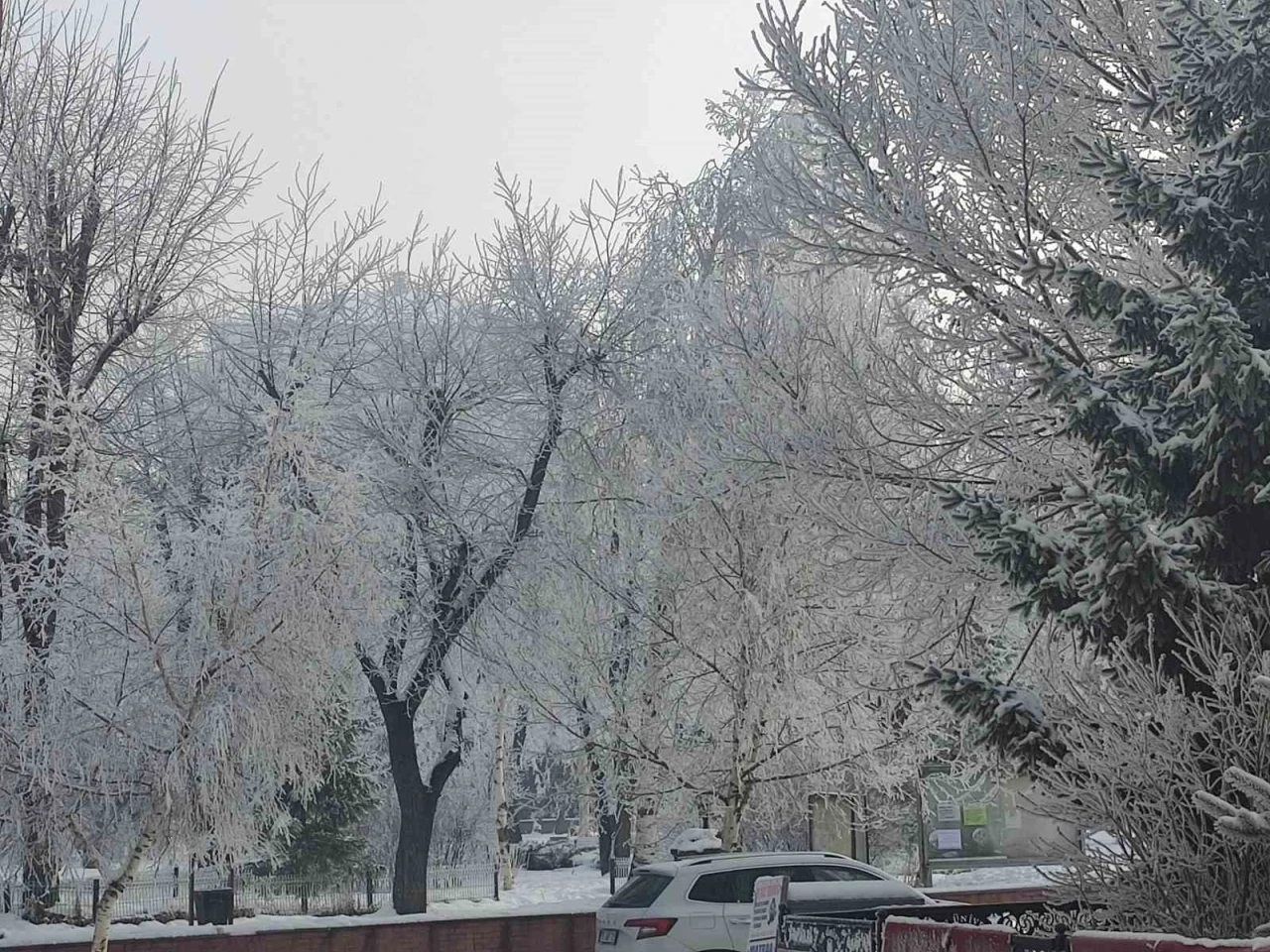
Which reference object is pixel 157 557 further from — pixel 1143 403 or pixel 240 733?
pixel 1143 403

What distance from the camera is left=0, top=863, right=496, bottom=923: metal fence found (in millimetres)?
19891

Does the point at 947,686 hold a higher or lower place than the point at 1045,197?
lower

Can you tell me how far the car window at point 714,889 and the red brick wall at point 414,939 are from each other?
15.1ft

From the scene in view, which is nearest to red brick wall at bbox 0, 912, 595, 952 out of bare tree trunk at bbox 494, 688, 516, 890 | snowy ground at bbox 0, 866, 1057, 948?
snowy ground at bbox 0, 866, 1057, 948

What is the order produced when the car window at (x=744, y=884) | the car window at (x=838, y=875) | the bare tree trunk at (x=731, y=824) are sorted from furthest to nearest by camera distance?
the bare tree trunk at (x=731, y=824) < the car window at (x=838, y=875) < the car window at (x=744, y=884)

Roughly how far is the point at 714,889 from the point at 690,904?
30cm

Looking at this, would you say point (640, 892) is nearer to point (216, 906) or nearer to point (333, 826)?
point (216, 906)

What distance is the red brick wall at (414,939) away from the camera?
1446cm

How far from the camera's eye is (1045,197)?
995 centimetres

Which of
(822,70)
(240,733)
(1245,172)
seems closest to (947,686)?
(1245,172)

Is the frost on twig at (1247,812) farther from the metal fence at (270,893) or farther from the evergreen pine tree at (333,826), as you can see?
the evergreen pine tree at (333,826)

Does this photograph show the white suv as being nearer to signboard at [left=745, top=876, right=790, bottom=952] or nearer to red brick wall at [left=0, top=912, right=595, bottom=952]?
red brick wall at [left=0, top=912, right=595, bottom=952]

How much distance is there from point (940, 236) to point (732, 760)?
33.0 ft

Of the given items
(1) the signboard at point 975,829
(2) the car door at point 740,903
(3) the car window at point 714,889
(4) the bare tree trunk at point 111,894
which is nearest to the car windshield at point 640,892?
(3) the car window at point 714,889
